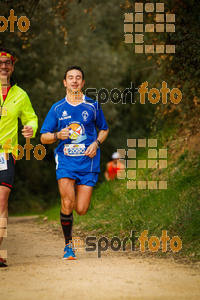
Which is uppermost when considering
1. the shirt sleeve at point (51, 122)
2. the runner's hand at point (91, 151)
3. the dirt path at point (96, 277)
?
the shirt sleeve at point (51, 122)

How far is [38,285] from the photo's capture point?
532 centimetres

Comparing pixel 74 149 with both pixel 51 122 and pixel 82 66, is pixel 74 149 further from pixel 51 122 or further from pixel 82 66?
pixel 82 66

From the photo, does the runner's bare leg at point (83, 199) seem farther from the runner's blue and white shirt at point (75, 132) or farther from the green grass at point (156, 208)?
the green grass at point (156, 208)

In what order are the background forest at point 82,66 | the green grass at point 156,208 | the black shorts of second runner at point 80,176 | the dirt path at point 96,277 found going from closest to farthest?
the dirt path at point 96,277
the black shorts of second runner at point 80,176
the green grass at point 156,208
the background forest at point 82,66

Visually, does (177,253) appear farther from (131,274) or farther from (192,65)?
(192,65)

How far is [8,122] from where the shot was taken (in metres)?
6.82

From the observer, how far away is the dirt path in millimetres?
4882

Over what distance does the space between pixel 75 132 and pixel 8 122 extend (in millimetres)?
876

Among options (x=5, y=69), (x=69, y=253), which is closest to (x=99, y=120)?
(x=5, y=69)

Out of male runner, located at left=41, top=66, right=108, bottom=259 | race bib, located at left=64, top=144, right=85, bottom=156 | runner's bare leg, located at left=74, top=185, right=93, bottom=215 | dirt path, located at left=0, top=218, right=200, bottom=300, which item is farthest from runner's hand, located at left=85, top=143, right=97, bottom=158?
dirt path, located at left=0, top=218, right=200, bottom=300

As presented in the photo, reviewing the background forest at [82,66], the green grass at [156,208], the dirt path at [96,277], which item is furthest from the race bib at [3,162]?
the background forest at [82,66]

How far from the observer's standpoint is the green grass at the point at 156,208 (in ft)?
25.8

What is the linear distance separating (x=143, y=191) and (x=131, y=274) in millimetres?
4779

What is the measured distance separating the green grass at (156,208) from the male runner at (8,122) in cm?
250
